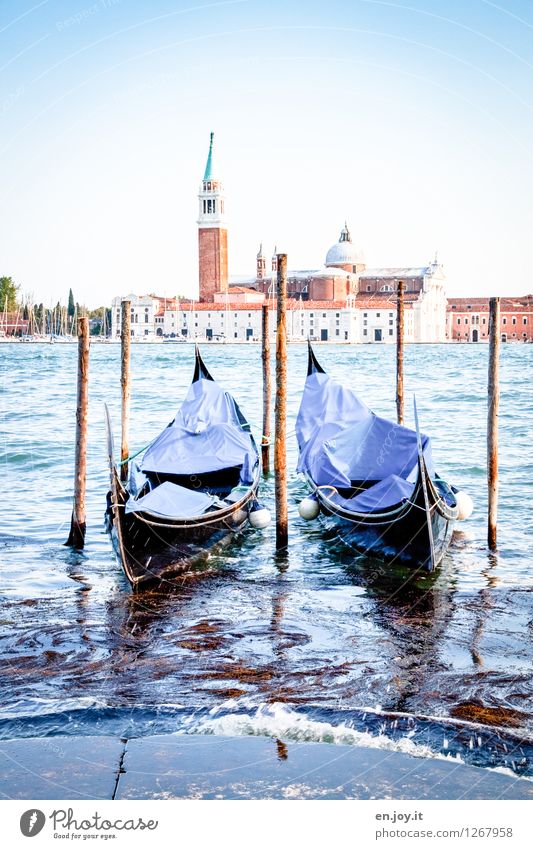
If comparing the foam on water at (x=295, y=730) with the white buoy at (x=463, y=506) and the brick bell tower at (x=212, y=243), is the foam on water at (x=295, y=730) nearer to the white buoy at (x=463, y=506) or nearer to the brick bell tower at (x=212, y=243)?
the white buoy at (x=463, y=506)

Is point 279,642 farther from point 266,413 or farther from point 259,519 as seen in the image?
point 266,413

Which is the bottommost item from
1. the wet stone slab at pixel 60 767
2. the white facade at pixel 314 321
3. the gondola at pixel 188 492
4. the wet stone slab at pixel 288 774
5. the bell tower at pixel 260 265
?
the wet stone slab at pixel 288 774

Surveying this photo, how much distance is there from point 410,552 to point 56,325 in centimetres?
3338

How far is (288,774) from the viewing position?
221 cm

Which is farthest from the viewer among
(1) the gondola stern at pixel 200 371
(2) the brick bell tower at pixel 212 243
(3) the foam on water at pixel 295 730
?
(2) the brick bell tower at pixel 212 243

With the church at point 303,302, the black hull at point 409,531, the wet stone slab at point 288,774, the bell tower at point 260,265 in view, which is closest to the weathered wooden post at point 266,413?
the black hull at point 409,531

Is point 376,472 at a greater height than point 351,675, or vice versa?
point 376,472

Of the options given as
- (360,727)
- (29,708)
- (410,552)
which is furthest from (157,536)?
(360,727)

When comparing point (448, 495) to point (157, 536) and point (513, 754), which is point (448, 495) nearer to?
point (157, 536)

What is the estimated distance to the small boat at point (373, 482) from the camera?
162 inches

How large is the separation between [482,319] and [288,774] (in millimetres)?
47187

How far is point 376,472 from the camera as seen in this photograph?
16.5ft

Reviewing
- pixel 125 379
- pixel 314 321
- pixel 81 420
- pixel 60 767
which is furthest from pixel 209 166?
pixel 60 767

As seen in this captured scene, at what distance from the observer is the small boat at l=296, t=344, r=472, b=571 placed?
411cm
